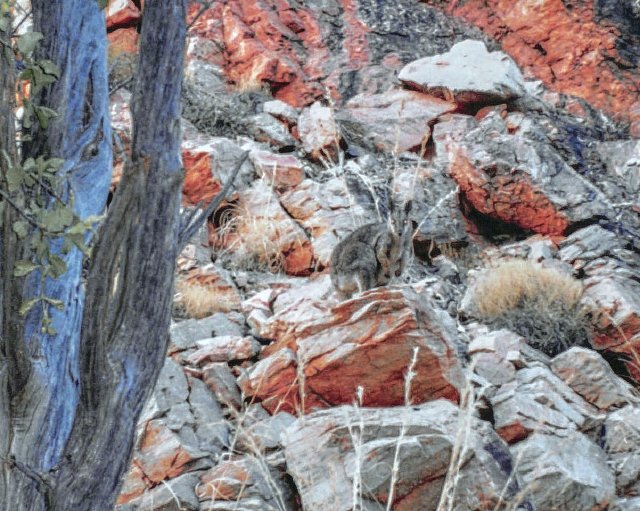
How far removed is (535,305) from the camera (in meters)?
7.24

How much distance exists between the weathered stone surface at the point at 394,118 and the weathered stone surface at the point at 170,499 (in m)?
6.32

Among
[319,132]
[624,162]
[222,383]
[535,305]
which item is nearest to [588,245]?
[535,305]

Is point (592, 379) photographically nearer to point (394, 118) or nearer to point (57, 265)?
point (57, 265)

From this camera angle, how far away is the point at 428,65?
1132cm

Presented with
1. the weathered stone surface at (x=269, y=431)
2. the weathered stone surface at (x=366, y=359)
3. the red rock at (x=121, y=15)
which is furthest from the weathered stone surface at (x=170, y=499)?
the red rock at (x=121, y=15)

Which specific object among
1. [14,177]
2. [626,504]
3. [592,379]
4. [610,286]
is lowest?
[626,504]

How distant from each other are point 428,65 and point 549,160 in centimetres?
282

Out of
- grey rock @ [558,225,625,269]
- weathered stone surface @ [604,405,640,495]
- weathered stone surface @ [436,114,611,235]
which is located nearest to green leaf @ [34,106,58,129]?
weathered stone surface @ [604,405,640,495]

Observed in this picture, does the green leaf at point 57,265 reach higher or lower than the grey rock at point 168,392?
higher

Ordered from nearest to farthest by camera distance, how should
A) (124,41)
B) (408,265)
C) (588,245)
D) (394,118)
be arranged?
(408,265), (588,245), (394,118), (124,41)

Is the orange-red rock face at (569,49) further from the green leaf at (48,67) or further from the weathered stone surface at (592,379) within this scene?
the green leaf at (48,67)

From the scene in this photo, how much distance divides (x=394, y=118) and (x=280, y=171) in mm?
2172

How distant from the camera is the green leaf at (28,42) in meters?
2.71

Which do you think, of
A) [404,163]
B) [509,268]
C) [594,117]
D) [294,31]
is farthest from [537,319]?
[294,31]
